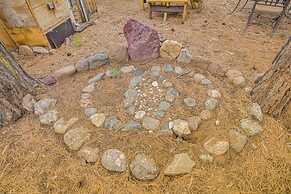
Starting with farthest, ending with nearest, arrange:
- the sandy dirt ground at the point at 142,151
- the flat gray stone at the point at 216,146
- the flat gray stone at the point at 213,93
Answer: the flat gray stone at the point at 213,93 < the flat gray stone at the point at 216,146 < the sandy dirt ground at the point at 142,151

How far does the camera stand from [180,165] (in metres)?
1.73

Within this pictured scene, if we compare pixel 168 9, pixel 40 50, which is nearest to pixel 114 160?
pixel 40 50

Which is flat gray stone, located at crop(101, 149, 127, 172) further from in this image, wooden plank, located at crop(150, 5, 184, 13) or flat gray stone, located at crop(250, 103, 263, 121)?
wooden plank, located at crop(150, 5, 184, 13)

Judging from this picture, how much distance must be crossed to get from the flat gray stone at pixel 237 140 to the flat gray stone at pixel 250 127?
0.25 ft

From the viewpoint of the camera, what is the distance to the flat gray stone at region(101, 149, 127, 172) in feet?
5.77

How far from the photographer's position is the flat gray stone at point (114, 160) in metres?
1.76

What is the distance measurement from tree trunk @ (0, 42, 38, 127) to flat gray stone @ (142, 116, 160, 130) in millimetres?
1412

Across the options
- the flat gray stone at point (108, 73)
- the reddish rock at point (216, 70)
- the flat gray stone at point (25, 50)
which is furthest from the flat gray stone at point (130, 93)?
the flat gray stone at point (25, 50)

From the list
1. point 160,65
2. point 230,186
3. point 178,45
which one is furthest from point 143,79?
point 230,186

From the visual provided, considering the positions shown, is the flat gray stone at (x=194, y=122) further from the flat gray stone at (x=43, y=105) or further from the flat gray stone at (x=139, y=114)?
the flat gray stone at (x=43, y=105)

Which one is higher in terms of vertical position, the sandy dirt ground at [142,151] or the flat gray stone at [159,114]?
the flat gray stone at [159,114]

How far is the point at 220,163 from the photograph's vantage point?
177 cm

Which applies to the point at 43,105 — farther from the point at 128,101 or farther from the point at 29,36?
the point at 29,36

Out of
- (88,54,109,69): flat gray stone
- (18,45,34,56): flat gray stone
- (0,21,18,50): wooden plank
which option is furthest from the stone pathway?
(0,21,18,50): wooden plank
